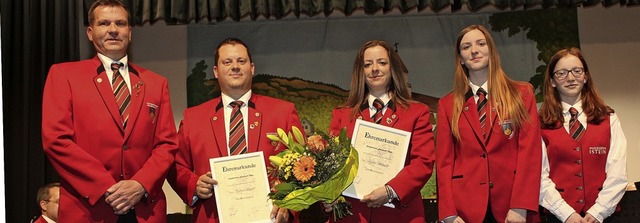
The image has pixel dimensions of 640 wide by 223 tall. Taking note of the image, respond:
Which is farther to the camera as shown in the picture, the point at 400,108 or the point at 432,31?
the point at 432,31

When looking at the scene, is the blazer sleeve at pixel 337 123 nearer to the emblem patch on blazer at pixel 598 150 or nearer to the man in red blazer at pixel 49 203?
the emblem patch on blazer at pixel 598 150

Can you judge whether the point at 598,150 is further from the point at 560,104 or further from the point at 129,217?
the point at 129,217

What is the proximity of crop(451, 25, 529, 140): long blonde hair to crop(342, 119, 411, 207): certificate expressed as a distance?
297 millimetres

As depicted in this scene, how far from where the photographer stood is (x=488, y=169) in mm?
3682

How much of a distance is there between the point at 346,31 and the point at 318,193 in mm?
3414

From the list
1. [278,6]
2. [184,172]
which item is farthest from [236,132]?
[278,6]

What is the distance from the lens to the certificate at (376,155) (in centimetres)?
377

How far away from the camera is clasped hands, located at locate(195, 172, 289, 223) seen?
362cm

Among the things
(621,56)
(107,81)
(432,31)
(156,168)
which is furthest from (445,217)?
(621,56)

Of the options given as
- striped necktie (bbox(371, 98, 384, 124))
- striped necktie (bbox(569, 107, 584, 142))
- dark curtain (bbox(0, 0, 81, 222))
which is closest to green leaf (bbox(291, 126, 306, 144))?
striped necktie (bbox(371, 98, 384, 124))

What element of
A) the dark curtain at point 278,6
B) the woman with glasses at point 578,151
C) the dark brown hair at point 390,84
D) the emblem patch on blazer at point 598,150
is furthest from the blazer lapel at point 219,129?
the dark curtain at point 278,6

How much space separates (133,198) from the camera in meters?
3.39

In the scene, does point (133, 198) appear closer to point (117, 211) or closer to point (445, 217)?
point (117, 211)

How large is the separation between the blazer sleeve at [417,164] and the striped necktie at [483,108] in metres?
0.28
